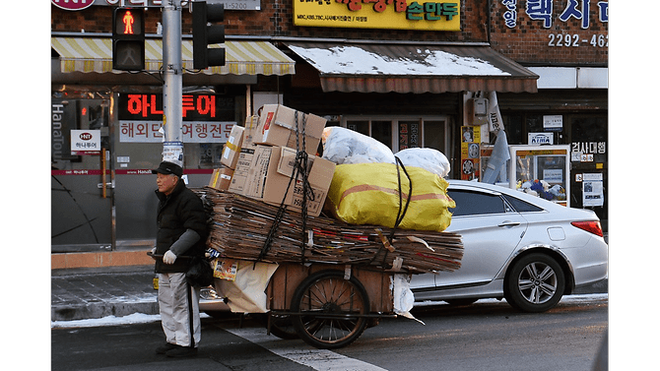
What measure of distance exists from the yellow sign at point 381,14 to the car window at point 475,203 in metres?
5.98

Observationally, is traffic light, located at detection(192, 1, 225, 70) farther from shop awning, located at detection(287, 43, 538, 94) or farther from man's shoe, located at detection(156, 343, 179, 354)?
shop awning, located at detection(287, 43, 538, 94)

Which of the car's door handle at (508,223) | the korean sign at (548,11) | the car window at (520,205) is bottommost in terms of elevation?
the car's door handle at (508,223)

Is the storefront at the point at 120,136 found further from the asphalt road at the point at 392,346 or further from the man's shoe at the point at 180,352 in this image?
the man's shoe at the point at 180,352

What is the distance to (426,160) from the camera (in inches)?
311

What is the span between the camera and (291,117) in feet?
24.8

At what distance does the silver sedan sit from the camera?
9.26 meters

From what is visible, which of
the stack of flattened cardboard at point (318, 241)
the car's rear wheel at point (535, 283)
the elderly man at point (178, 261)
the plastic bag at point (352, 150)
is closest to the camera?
the stack of flattened cardboard at point (318, 241)

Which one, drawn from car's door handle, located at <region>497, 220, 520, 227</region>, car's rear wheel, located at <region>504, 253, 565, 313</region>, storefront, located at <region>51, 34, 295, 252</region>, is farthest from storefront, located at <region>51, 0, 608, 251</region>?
car's rear wheel, located at <region>504, 253, 565, 313</region>

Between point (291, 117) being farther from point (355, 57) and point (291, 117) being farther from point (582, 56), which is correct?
point (582, 56)

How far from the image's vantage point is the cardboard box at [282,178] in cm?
728

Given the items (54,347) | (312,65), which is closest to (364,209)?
(54,347)

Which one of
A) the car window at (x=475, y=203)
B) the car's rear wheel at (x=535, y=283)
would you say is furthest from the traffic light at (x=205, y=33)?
the car's rear wheel at (x=535, y=283)

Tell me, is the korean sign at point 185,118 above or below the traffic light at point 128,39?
below

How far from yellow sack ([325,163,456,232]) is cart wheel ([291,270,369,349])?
60 centimetres
